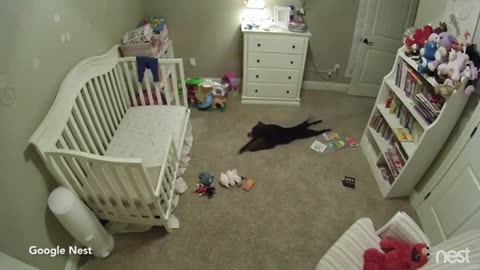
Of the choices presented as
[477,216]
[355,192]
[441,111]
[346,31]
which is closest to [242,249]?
[355,192]

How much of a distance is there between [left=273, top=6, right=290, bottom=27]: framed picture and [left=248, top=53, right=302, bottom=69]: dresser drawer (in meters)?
0.34

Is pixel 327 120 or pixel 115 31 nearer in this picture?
pixel 115 31

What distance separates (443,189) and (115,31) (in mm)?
2837

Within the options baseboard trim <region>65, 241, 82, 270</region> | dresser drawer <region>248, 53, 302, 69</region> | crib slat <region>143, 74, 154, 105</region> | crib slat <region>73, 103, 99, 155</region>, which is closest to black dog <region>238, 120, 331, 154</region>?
dresser drawer <region>248, 53, 302, 69</region>

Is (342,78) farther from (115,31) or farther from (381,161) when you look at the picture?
(115,31)

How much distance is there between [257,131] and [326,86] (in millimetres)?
1348

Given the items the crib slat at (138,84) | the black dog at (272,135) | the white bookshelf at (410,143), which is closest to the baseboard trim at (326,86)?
the black dog at (272,135)

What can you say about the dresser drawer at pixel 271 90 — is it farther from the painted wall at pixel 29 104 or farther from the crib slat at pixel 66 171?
the crib slat at pixel 66 171

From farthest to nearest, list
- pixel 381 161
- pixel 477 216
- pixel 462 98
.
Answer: pixel 381 161, pixel 462 98, pixel 477 216

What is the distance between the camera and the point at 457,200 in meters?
1.69

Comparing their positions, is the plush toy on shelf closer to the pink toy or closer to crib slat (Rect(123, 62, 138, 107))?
the pink toy

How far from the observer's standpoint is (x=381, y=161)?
2.41m

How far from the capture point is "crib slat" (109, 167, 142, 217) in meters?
1.50

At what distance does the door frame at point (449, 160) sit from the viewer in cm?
161
